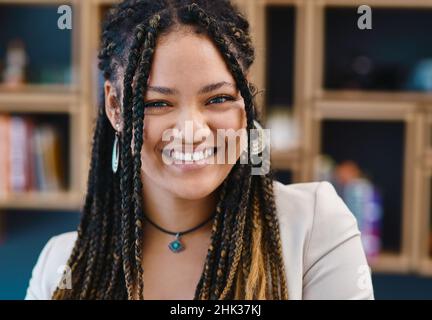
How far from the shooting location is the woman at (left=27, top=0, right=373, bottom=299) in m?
0.83

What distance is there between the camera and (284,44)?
237cm

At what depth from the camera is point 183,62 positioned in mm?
817

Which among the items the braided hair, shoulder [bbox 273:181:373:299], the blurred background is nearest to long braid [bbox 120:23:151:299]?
the braided hair

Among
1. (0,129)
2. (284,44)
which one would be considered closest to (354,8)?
(284,44)

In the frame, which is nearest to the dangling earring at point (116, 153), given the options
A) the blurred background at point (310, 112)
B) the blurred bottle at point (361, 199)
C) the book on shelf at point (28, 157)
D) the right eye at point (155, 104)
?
the right eye at point (155, 104)

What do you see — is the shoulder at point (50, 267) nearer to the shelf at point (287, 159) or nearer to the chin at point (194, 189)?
the chin at point (194, 189)

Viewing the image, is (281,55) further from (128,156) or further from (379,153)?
(128,156)

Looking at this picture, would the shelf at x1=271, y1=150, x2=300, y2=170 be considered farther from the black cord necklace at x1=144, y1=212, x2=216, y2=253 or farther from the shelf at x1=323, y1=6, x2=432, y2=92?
the black cord necklace at x1=144, y1=212, x2=216, y2=253

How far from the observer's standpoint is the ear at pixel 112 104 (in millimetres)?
938

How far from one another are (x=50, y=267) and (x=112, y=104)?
0.92ft

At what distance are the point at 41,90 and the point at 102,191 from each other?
1.41m

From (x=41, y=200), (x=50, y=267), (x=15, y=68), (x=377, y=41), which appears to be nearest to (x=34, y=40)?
(x=15, y=68)

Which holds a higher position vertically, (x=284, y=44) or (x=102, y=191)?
(x=284, y=44)

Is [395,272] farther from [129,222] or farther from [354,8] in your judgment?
[129,222]
